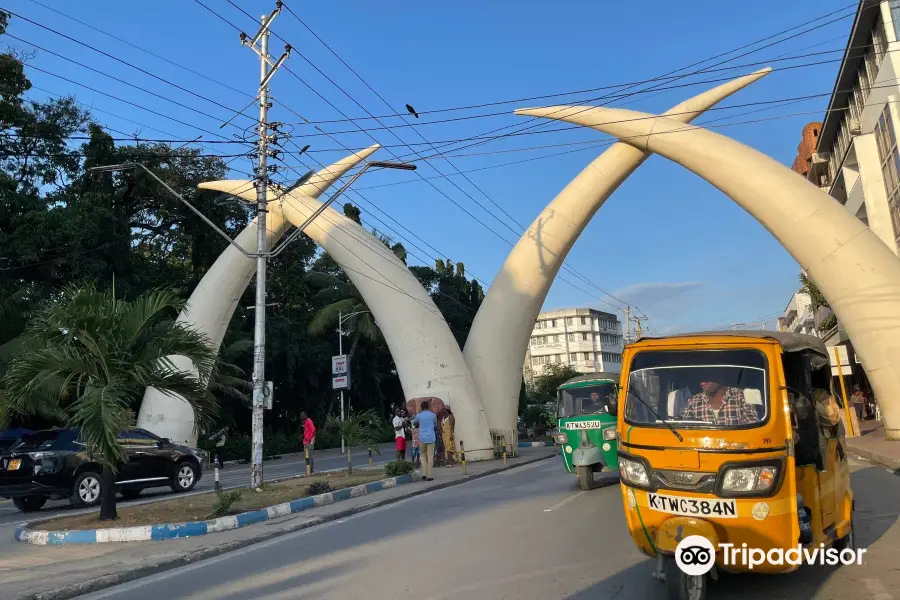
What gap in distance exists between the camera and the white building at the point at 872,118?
2388 cm

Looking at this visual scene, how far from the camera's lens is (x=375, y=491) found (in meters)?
15.3

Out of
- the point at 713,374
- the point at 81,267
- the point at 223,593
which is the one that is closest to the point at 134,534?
the point at 223,593

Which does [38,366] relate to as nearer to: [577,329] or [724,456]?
[724,456]

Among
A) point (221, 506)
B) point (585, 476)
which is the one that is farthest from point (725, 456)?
point (221, 506)

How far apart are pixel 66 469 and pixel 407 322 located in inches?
528

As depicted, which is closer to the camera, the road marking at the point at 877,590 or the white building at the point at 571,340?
the road marking at the point at 877,590

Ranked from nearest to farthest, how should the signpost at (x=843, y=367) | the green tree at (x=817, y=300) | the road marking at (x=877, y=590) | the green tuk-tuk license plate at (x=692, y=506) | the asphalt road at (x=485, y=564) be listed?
the green tuk-tuk license plate at (x=692, y=506) < the road marking at (x=877, y=590) < the asphalt road at (x=485, y=564) < the signpost at (x=843, y=367) < the green tree at (x=817, y=300)

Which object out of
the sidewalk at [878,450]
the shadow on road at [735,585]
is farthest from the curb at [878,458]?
the shadow on road at [735,585]

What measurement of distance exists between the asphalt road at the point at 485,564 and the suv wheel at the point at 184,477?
22.5 ft

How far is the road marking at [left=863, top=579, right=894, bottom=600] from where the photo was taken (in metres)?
5.60

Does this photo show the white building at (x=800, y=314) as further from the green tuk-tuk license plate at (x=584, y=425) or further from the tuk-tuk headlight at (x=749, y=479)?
the tuk-tuk headlight at (x=749, y=479)

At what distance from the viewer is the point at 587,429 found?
44.7ft

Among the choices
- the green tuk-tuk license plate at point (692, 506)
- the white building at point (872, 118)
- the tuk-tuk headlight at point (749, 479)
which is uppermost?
the white building at point (872, 118)

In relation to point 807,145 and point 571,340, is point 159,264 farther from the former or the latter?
point 571,340
